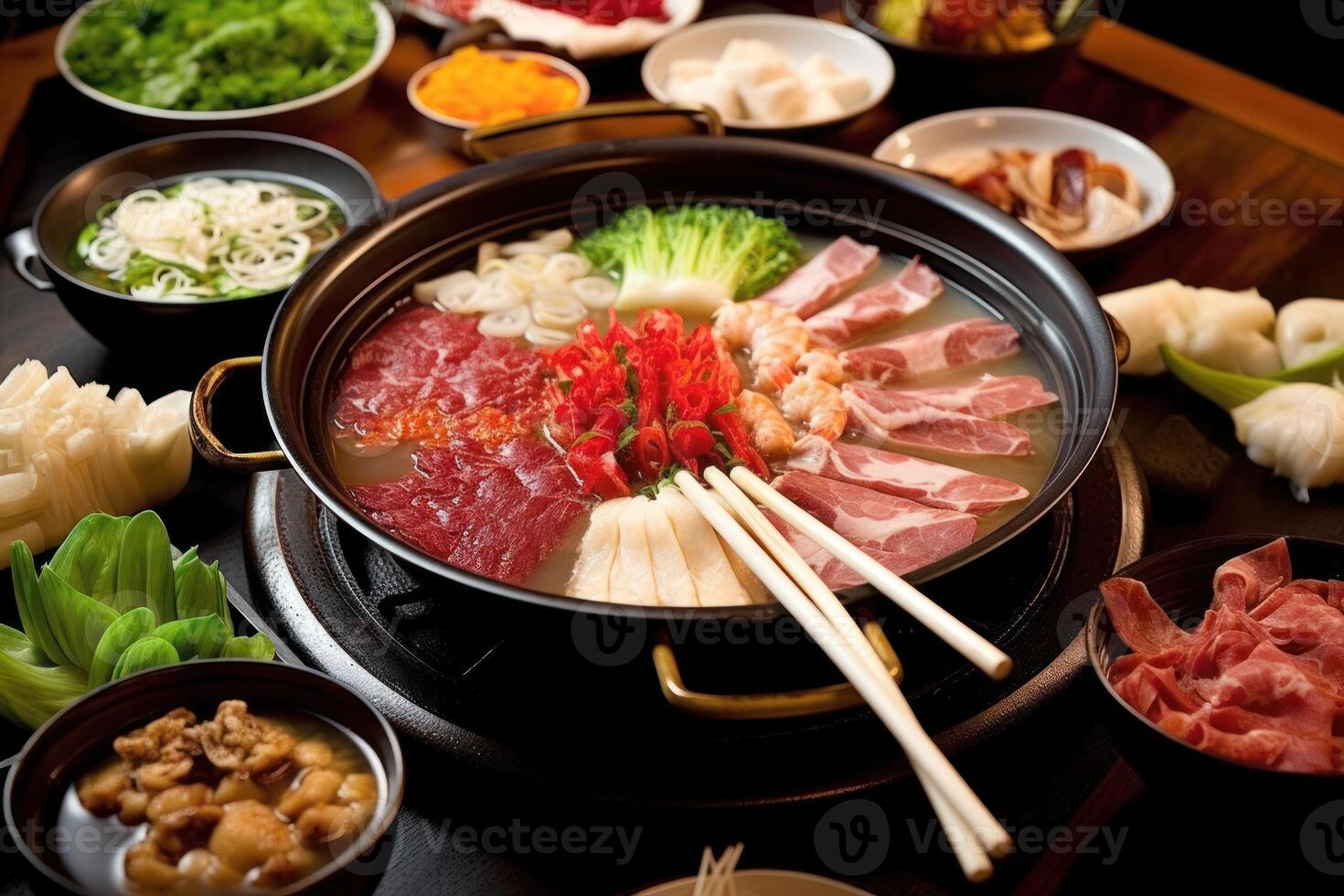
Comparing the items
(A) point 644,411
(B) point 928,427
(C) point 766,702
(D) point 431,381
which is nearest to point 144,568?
(D) point 431,381

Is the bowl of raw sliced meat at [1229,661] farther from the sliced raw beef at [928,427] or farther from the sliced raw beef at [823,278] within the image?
the sliced raw beef at [823,278]

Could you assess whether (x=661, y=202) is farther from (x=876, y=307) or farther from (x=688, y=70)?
(x=688, y=70)

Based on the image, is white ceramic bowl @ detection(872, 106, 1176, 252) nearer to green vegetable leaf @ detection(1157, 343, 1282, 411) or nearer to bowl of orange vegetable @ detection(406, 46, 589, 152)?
green vegetable leaf @ detection(1157, 343, 1282, 411)

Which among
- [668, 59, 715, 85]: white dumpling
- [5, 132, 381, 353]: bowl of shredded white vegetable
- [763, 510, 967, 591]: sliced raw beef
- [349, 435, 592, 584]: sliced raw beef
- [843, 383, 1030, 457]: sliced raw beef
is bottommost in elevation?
[5, 132, 381, 353]: bowl of shredded white vegetable

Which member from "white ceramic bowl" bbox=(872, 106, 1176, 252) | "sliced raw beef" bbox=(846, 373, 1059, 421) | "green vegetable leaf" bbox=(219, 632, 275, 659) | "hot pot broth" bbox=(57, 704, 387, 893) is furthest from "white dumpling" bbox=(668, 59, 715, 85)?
"hot pot broth" bbox=(57, 704, 387, 893)

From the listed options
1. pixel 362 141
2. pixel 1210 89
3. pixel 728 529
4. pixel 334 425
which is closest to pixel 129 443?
pixel 334 425
